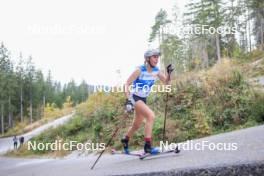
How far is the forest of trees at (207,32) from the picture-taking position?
48.3 metres

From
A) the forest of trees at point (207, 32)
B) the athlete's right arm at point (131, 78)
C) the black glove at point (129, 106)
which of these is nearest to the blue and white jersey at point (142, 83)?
the athlete's right arm at point (131, 78)

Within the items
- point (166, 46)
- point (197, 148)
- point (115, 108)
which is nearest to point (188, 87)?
point (115, 108)

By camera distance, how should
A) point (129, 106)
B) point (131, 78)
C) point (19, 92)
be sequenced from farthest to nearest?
point (19, 92), point (131, 78), point (129, 106)

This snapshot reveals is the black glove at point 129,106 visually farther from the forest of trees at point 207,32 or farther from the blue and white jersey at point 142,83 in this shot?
the forest of trees at point 207,32

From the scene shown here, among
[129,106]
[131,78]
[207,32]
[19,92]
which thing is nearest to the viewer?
[129,106]

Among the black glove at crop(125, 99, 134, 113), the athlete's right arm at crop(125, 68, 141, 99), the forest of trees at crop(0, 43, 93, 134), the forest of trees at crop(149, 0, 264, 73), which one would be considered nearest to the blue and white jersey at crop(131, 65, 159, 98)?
the athlete's right arm at crop(125, 68, 141, 99)

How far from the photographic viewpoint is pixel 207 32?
172 ft

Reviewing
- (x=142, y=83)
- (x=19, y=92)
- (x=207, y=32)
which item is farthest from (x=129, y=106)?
(x=19, y=92)

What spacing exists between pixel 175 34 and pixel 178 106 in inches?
1896

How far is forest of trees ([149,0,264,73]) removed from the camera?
4834 cm

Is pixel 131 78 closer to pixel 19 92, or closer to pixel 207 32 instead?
pixel 207 32

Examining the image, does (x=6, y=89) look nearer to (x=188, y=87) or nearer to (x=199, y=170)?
(x=188, y=87)

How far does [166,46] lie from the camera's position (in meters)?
58.5

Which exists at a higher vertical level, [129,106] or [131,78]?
[131,78]
